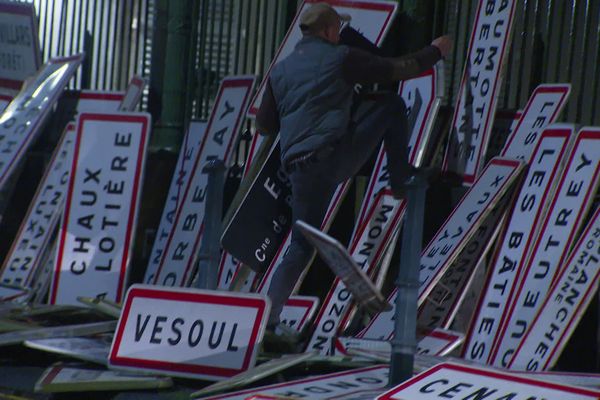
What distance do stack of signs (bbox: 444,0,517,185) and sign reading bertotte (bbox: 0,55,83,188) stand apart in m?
3.53

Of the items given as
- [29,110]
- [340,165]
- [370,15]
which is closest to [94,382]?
[340,165]

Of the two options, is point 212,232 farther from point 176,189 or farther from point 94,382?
point 176,189

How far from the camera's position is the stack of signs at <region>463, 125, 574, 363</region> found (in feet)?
20.2

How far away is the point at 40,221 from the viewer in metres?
8.66

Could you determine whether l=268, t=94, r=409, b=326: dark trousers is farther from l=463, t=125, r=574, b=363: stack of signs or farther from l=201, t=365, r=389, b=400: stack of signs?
l=201, t=365, r=389, b=400: stack of signs

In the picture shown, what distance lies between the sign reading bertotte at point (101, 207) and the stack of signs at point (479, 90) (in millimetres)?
1814

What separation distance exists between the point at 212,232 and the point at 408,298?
58.2 inches

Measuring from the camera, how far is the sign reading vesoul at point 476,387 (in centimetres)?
411

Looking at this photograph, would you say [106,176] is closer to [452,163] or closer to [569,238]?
[452,163]

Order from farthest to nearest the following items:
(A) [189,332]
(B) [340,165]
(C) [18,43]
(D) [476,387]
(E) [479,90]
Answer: (C) [18,43] < (E) [479,90] < (B) [340,165] < (A) [189,332] < (D) [476,387]

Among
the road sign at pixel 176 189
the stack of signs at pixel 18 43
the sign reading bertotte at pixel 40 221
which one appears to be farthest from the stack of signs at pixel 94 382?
the stack of signs at pixel 18 43

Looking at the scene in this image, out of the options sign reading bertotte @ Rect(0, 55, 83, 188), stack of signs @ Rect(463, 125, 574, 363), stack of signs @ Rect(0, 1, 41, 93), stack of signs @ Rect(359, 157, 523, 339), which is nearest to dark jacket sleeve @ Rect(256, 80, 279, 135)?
stack of signs @ Rect(359, 157, 523, 339)

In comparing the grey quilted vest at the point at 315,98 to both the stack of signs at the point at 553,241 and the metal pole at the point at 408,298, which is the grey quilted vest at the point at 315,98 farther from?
the metal pole at the point at 408,298

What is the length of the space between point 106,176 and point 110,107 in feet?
8.13
